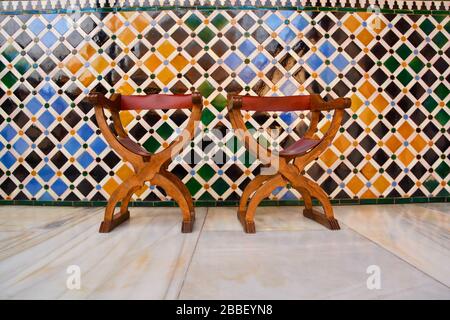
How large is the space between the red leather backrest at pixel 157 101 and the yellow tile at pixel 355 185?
1.39 m

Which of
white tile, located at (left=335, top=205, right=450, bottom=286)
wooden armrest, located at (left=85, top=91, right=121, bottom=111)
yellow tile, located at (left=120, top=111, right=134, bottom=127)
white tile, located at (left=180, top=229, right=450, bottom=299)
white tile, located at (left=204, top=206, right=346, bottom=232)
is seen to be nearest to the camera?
white tile, located at (left=180, top=229, right=450, bottom=299)

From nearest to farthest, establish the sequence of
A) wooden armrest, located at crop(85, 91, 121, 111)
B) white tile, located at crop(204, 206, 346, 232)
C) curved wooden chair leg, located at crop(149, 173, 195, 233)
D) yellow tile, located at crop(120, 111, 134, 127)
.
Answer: wooden armrest, located at crop(85, 91, 121, 111) < curved wooden chair leg, located at crop(149, 173, 195, 233) < white tile, located at crop(204, 206, 346, 232) < yellow tile, located at crop(120, 111, 134, 127)

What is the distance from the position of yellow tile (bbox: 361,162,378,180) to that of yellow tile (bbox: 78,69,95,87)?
7.07 ft

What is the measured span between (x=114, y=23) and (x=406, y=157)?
243 cm

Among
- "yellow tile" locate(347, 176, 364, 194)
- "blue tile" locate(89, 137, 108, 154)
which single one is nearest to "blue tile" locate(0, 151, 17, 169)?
"blue tile" locate(89, 137, 108, 154)

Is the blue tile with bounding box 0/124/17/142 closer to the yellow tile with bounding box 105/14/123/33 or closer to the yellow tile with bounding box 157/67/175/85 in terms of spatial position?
the yellow tile with bounding box 105/14/123/33

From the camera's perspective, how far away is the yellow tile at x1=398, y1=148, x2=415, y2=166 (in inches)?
92.0

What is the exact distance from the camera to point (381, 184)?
2.33 m

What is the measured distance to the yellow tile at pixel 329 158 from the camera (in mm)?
2299

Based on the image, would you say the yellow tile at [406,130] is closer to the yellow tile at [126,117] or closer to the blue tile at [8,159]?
the yellow tile at [126,117]

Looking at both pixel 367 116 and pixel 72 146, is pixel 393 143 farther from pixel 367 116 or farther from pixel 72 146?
pixel 72 146

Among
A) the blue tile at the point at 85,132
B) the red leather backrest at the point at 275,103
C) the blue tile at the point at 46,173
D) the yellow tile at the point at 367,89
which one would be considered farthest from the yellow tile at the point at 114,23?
the yellow tile at the point at 367,89

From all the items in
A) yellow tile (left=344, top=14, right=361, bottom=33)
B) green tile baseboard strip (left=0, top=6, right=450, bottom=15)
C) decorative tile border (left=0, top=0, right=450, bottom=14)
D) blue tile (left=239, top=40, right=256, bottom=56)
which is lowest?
blue tile (left=239, top=40, right=256, bottom=56)

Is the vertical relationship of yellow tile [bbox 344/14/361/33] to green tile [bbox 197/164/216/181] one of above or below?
above
